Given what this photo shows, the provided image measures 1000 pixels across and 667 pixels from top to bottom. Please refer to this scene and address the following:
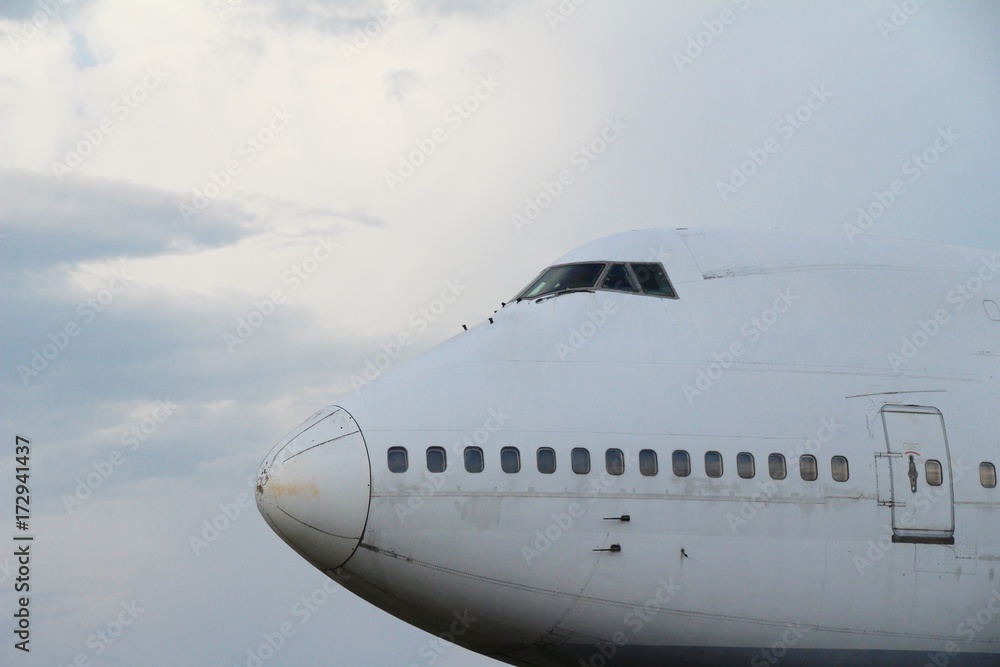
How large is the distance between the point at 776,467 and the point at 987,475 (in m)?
3.23

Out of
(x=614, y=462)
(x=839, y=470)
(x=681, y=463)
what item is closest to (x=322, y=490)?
(x=614, y=462)

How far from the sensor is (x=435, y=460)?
1694cm

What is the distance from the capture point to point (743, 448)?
58.2 feet

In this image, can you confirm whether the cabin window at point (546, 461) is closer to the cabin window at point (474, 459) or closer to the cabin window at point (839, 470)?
the cabin window at point (474, 459)

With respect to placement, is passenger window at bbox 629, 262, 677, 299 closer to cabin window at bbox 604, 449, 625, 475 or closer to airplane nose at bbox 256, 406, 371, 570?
cabin window at bbox 604, 449, 625, 475

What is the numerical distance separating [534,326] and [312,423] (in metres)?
3.37

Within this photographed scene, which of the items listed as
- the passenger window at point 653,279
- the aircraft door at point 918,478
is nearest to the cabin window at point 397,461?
the passenger window at point 653,279

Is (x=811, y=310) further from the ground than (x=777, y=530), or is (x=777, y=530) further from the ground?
(x=811, y=310)

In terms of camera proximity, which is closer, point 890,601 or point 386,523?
point 386,523

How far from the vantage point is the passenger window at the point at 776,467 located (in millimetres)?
17750

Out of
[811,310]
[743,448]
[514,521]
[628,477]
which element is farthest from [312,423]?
[811,310]

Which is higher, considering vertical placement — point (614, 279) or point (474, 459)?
point (614, 279)

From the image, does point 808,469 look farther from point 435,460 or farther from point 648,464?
point 435,460

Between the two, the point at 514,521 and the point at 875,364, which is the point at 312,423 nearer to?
the point at 514,521
